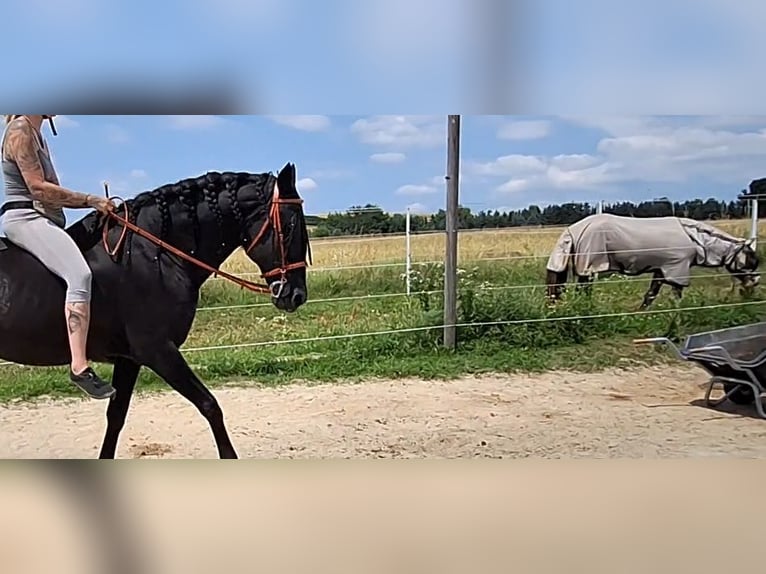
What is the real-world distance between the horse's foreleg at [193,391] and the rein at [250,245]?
34 centimetres

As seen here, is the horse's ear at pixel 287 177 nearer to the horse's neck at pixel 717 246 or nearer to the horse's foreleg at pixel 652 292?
the horse's foreleg at pixel 652 292

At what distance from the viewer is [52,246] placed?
113 inches

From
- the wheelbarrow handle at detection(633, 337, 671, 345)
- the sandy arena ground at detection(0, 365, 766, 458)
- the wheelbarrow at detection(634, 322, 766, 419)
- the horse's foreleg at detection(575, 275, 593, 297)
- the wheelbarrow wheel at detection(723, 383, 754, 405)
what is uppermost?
the horse's foreleg at detection(575, 275, 593, 297)

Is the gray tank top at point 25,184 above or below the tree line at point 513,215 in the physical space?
above

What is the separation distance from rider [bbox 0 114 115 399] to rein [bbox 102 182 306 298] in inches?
5.0

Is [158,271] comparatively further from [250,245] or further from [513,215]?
[513,215]

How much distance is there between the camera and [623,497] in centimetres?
291

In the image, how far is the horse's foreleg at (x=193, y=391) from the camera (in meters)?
2.96

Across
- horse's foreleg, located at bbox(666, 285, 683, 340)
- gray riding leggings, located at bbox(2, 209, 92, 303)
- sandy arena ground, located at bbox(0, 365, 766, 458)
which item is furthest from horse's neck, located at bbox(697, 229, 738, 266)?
gray riding leggings, located at bbox(2, 209, 92, 303)

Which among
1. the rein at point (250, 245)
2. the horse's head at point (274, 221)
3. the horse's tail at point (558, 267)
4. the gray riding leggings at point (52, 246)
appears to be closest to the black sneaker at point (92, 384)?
the gray riding leggings at point (52, 246)

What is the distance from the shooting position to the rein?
2.92 meters

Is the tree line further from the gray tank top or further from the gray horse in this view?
the gray tank top
